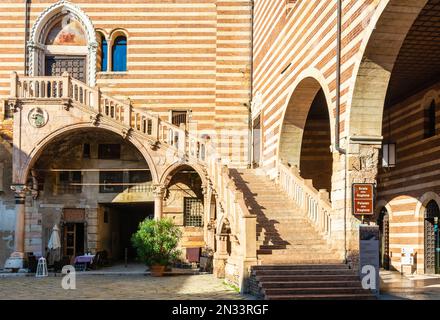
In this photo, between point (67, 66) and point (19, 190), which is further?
point (67, 66)

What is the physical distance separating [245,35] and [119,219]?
407 inches

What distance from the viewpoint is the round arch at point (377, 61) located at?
1171 centimetres

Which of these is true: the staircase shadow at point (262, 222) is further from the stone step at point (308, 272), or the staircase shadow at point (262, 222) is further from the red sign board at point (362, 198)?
the red sign board at point (362, 198)

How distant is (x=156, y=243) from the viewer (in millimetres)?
19781

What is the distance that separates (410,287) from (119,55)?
15.4m

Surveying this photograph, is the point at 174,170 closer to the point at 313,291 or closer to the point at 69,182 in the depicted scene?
the point at 69,182

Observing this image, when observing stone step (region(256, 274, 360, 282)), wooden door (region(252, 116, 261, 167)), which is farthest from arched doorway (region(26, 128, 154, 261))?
stone step (region(256, 274, 360, 282))

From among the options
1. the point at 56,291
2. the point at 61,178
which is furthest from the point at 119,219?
the point at 56,291

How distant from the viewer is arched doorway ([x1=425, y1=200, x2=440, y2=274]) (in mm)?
Result: 18766

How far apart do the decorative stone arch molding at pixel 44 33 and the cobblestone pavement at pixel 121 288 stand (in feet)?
28.2

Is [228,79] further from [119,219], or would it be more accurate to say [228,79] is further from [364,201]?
[364,201]

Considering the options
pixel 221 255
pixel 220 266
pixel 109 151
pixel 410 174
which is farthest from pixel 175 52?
pixel 410 174

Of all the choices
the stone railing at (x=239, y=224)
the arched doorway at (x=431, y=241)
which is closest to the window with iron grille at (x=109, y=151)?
the stone railing at (x=239, y=224)

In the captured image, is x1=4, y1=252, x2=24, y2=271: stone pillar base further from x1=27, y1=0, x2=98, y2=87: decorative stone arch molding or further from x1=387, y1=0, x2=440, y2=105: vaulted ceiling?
x1=387, y1=0, x2=440, y2=105: vaulted ceiling
